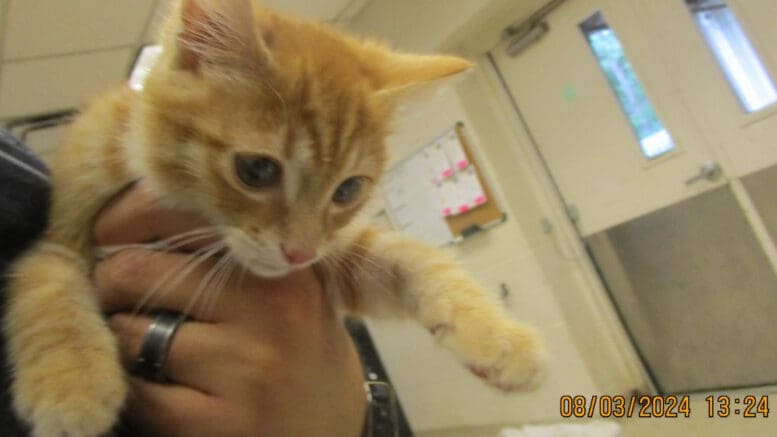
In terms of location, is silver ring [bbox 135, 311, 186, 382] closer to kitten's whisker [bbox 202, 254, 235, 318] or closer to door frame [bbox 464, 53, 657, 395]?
kitten's whisker [bbox 202, 254, 235, 318]

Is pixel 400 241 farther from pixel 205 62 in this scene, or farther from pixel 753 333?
pixel 753 333

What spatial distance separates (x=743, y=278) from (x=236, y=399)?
2.04m

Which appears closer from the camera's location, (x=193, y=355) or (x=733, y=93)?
(x=193, y=355)

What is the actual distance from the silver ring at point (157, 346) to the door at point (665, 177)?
6.57 ft

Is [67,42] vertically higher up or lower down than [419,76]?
higher up

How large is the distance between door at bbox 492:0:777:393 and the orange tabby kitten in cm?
164

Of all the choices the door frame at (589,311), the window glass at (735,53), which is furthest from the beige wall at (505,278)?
the window glass at (735,53)

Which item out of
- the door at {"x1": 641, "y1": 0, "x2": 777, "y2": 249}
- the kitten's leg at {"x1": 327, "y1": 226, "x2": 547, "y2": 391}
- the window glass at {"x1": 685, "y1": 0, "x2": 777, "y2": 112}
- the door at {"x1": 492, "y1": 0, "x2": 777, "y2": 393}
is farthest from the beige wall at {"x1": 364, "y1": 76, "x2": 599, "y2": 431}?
the kitten's leg at {"x1": 327, "y1": 226, "x2": 547, "y2": 391}

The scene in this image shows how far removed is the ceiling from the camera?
2.13m

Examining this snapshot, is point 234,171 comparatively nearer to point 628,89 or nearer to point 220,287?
point 220,287

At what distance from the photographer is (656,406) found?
7.72 ft

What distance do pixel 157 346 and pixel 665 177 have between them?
2.08 m

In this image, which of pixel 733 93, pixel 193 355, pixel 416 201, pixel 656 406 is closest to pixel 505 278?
pixel 416 201

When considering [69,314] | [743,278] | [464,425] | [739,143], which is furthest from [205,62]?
[464,425]
